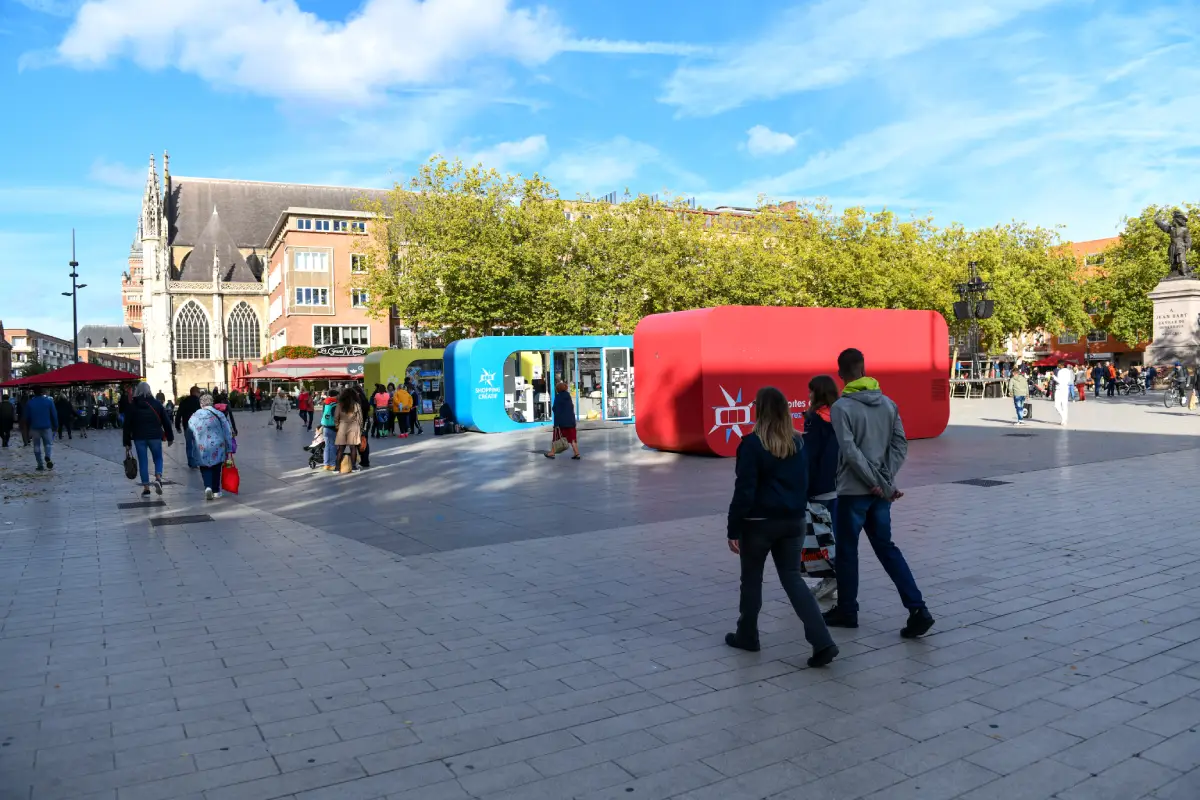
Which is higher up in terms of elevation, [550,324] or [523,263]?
[523,263]

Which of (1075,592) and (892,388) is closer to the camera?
(1075,592)

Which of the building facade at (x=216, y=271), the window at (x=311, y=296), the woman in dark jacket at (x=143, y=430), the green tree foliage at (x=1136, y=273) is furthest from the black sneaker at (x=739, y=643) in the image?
the window at (x=311, y=296)

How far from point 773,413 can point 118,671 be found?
12.7ft

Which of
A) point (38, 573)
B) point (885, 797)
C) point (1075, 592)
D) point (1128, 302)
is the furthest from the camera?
point (1128, 302)

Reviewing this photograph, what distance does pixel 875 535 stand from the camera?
213 inches

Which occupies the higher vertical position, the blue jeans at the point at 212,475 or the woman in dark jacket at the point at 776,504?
the woman in dark jacket at the point at 776,504

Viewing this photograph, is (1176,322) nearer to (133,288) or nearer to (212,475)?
(212,475)

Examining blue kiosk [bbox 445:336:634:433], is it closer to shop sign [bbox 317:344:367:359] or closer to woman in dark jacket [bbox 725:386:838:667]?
woman in dark jacket [bbox 725:386:838:667]

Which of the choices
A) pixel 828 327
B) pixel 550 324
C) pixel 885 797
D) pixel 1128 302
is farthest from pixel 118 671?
pixel 1128 302

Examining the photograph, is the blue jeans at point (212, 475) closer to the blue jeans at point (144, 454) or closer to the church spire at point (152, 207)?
the blue jeans at point (144, 454)

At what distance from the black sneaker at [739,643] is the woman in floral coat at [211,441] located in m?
9.35

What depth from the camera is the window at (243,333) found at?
82.4m

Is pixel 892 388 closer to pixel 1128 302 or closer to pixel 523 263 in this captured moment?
pixel 523 263

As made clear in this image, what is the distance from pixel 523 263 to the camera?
39.8 m
